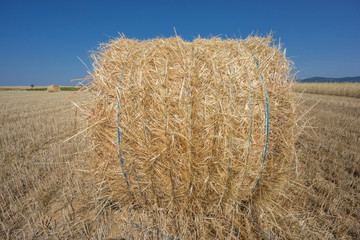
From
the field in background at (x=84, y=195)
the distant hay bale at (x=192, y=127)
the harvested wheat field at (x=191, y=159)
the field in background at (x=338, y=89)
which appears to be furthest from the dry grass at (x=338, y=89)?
the distant hay bale at (x=192, y=127)

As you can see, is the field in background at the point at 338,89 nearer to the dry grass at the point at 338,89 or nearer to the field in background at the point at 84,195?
the dry grass at the point at 338,89

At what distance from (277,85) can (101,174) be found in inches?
99.1

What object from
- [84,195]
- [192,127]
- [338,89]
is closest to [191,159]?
[192,127]

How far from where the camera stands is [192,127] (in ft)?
6.21

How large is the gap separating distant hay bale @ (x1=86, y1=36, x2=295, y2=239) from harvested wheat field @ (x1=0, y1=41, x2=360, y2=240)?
0.5 inches

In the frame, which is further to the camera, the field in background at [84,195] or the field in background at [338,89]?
the field in background at [338,89]

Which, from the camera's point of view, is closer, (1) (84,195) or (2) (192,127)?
(2) (192,127)

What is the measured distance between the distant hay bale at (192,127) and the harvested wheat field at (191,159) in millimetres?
12

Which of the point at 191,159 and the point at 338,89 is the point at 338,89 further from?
the point at 191,159

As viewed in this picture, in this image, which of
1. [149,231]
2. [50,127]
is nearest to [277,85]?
[149,231]

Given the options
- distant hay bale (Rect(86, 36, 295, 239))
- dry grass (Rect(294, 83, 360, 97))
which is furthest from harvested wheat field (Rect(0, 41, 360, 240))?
dry grass (Rect(294, 83, 360, 97))

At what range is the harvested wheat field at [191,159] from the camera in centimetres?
192

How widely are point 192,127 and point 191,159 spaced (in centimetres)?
35

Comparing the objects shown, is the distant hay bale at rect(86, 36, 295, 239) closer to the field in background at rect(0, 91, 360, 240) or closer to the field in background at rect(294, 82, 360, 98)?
the field in background at rect(0, 91, 360, 240)
